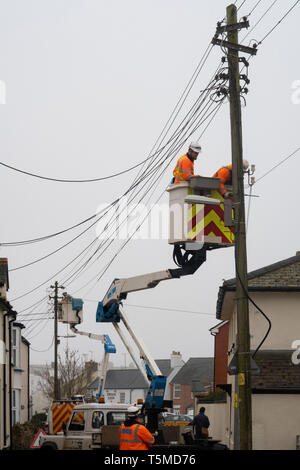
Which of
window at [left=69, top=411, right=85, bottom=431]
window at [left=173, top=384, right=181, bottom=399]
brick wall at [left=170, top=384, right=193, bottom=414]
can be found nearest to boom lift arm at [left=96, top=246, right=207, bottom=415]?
window at [left=69, top=411, right=85, bottom=431]

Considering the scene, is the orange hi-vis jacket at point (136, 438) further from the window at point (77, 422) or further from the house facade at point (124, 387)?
the house facade at point (124, 387)

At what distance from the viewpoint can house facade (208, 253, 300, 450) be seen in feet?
72.5

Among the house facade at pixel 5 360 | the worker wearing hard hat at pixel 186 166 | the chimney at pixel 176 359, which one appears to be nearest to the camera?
the worker wearing hard hat at pixel 186 166

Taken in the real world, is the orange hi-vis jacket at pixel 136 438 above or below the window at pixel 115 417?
above

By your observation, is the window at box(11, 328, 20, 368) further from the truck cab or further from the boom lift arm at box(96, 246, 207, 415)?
the truck cab

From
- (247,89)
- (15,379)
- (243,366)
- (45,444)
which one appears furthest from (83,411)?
(15,379)

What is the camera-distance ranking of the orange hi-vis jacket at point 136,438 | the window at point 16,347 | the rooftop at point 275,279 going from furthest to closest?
the window at point 16,347
the rooftop at point 275,279
the orange hi-vis jacket at point 136,438

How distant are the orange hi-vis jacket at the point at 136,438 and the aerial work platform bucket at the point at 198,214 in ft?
12.7

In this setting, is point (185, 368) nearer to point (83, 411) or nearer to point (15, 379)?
point (15, 379)

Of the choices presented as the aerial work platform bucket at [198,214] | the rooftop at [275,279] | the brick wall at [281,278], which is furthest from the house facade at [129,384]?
the aerial work platform bucket at [198,214]

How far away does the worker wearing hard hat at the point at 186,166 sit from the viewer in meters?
14.6

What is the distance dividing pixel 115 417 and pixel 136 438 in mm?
6675

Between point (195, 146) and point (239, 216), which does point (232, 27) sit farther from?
point (239, 216)
